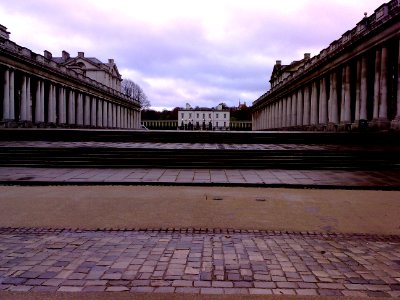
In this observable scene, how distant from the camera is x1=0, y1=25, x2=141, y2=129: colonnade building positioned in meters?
38.5

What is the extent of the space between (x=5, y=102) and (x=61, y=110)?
1434 centimetres

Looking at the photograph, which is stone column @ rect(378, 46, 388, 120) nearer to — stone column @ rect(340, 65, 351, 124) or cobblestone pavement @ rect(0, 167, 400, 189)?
stone column @ rect(340, 65, 351, 124)

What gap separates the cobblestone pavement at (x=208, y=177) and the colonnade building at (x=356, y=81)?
53.1 ft

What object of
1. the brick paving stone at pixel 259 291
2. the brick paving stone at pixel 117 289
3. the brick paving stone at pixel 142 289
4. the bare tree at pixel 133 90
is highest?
the bare tree at pixel 133 90

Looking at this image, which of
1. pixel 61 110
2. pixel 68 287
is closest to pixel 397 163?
pixel 68 287

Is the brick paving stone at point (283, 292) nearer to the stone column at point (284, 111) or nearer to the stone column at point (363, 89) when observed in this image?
the stone column at point (363, 89)

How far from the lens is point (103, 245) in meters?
5.93

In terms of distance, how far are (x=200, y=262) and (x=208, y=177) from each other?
291 inches

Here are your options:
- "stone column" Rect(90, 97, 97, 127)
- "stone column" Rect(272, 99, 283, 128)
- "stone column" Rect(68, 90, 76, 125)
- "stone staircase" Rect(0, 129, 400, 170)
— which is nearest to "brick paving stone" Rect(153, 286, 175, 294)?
"stone staircase" Rect(0, 129, 400, 170)

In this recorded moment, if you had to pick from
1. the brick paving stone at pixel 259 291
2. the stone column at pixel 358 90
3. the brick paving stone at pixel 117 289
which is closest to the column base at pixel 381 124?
the stone column at pixel 358 90

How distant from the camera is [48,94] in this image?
4931cm

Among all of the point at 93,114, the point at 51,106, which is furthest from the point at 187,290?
the point at 93,114

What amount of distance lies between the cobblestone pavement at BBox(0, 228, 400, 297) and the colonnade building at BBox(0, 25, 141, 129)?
112 feet

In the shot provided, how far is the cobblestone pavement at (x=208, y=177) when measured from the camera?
37.9 ft
